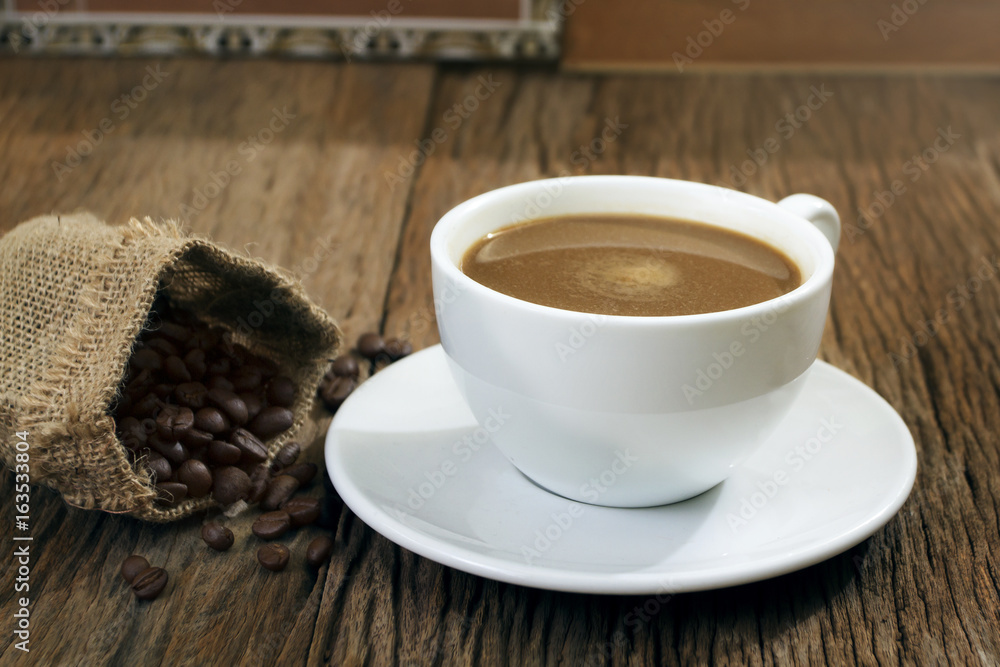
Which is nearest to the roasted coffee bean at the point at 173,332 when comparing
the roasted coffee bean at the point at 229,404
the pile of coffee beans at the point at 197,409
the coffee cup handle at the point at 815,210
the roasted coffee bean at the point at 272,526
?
the pile of coffee beans at the point at 197,409

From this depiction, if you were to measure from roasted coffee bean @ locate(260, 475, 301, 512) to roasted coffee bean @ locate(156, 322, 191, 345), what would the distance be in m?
0.26

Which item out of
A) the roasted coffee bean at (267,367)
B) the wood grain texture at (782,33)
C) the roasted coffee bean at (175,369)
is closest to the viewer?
the roasted coffee bean at (175,369)

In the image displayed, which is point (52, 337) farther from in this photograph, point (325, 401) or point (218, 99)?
point (218, 99)

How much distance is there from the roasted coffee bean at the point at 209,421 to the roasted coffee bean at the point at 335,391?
243 mm

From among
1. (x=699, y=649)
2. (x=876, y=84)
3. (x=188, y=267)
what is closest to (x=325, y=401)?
(x=188, y=267)

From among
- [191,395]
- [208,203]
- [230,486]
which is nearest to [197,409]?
[191,395]

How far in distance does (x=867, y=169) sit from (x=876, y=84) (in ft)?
1.73

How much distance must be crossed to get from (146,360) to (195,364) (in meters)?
0.07

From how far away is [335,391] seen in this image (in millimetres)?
1453

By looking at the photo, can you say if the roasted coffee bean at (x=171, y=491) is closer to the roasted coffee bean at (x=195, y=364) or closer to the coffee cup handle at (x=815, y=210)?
the roasted coffee bean at (x=195, y=364)

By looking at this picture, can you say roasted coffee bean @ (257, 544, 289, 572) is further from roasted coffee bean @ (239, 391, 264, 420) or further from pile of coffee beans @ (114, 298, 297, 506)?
roasted coffee bean @ (239, 391, 264, 420)

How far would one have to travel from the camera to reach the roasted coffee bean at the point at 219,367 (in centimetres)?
132

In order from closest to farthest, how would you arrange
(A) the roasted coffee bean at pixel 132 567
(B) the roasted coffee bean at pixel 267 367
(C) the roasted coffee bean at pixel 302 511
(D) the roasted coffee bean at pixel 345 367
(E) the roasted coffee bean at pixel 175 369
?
(A) the roasted coffee bean at pixel 132 567 < (C) the roasted coffee bean at pixel 302 511 < (E) the roasted coffee bean at pixel 175 369 < (B) the roasted coffee bean at pixel 267 367 < (D) the roasted coffee bean at pixel 345 367

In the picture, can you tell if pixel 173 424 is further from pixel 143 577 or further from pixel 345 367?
pixel 345 367
